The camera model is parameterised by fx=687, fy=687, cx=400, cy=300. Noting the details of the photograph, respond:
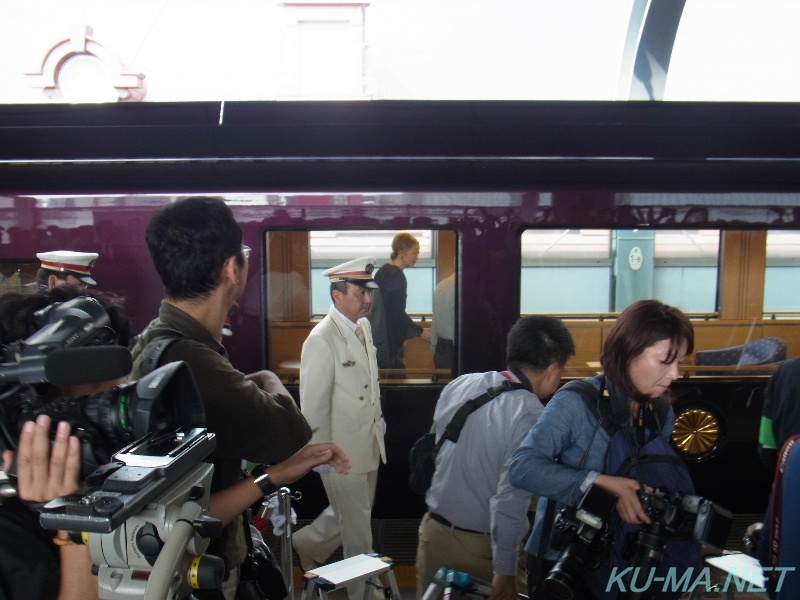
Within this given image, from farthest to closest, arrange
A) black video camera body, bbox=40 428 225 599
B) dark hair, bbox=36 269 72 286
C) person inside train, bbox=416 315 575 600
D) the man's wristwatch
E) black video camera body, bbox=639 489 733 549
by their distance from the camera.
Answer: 1. dark hair, bbox=36 269 72 286
2. person inside train, bbox=416 315 575 600
3. black video camera body, bbox=639 489 733 549
4. the man's wristwatch
5. black video camera body, bbox=40 428 225 599

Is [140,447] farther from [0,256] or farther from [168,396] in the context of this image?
[0,256]

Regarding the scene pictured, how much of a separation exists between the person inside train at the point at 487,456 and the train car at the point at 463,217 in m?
1.38

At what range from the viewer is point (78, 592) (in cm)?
111

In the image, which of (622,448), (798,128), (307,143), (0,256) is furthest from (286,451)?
(798,128)

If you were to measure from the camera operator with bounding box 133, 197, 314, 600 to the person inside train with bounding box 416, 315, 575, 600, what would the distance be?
0.85 meters

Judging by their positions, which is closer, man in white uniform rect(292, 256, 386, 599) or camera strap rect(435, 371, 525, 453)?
camera strap rect(435, 371, 525, 453)

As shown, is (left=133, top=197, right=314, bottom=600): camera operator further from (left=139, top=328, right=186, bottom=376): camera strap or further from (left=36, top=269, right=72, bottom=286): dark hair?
(left=36, top=269, right=72, bottom=286): dark hair

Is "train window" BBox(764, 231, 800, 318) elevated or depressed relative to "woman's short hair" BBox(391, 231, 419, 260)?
depressed

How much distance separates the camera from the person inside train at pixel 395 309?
373cm

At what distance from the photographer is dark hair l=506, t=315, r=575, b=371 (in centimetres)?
227

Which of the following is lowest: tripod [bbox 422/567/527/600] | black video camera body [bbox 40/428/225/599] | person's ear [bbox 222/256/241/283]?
tripod [bbox 422/567/527/600]

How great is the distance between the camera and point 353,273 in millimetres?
3439

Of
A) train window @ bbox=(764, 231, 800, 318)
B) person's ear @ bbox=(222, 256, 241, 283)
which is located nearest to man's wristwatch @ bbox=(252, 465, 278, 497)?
person's ear @ bbox=(222, 256, 241, 283)

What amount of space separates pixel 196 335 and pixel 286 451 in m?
0.33
